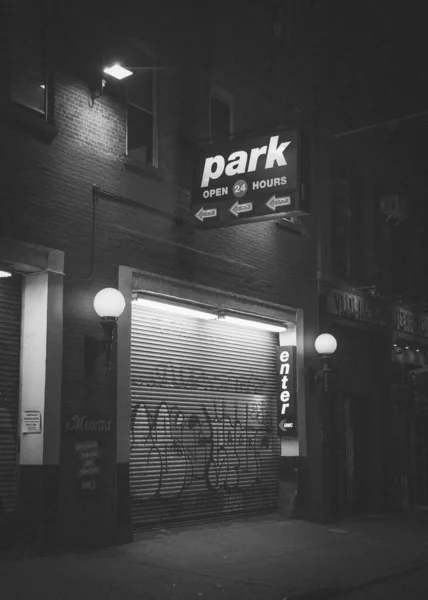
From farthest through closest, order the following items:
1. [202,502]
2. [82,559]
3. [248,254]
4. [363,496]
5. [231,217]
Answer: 1. [363,496]
2. [248,254]
3. [202,502]
4. [231,217]
5. [82,559]

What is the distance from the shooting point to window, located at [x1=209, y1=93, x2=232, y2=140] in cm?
1517

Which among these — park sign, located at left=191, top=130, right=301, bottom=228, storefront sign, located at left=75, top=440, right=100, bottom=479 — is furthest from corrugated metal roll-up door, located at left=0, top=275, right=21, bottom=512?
park sign, located at left=191, top=130, right=301, bottom=228

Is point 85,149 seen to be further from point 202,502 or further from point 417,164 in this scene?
point 417,164

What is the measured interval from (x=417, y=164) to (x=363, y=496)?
923 centimetres

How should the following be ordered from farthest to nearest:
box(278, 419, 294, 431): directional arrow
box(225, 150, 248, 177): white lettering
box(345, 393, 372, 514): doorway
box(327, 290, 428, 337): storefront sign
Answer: box(345, 393, 372, 514): doorway → box(327, 290, 428, 337): storefront sign → box(278, 419, 294, 431): directional arrow → box(225, 150, 248, 177): white lettering

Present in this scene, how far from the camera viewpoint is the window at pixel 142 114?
43.2ft

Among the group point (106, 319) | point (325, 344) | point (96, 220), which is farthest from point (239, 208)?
point (325, 344)

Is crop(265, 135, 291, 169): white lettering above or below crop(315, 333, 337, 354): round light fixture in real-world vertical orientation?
above

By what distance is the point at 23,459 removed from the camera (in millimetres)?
10828

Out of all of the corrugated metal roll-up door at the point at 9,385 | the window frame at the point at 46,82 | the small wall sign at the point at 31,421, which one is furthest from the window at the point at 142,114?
the small wall sign at the point at 31,421

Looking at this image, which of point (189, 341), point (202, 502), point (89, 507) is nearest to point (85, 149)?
point (189, 341)

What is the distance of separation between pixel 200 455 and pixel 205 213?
420cm

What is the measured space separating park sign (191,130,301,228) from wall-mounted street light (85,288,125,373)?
2.42 meters

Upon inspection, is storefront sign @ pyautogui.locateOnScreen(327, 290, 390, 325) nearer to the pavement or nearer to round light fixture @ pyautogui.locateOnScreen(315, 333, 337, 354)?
round light fixture @ pyautogui.locateOnScreen(315, 333, 337, 354)
